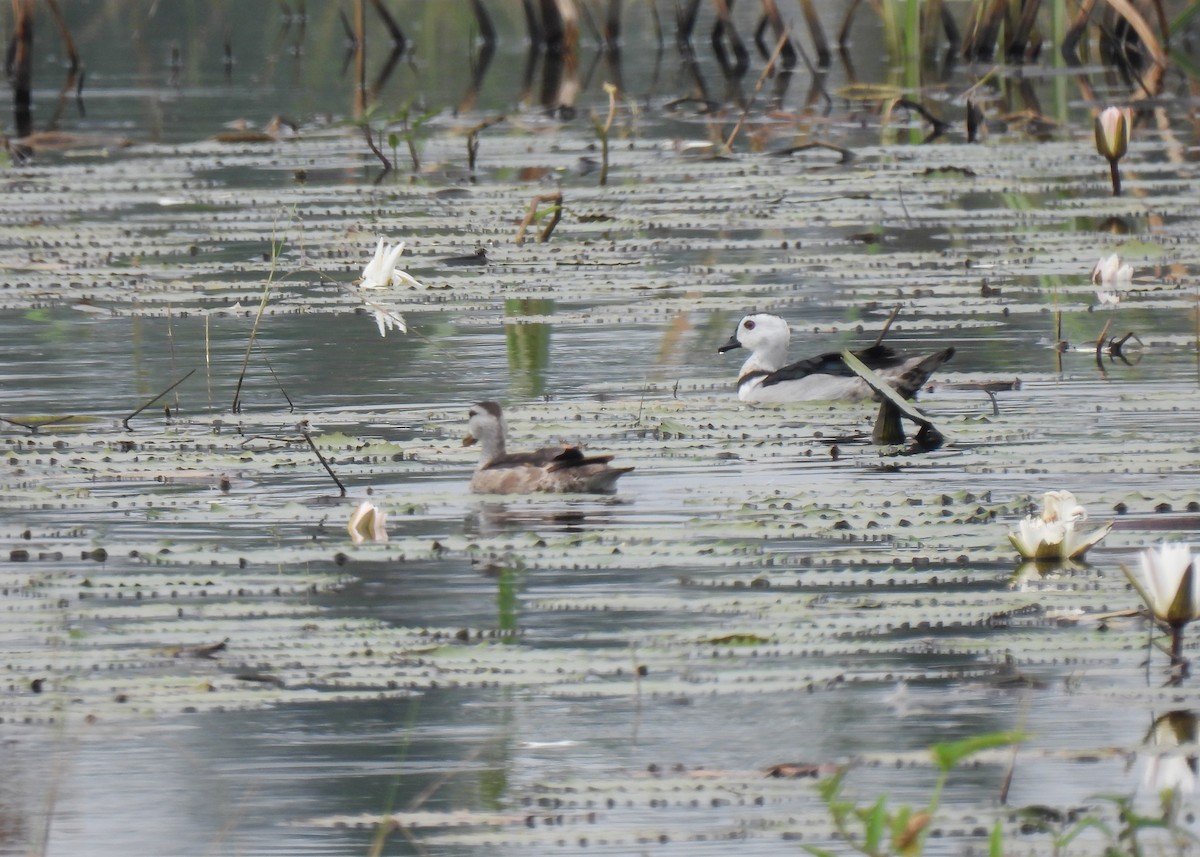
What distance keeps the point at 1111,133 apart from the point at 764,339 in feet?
13.2

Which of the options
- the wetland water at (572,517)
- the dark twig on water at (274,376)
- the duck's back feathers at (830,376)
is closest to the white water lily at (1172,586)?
the wetland water at (572,517)

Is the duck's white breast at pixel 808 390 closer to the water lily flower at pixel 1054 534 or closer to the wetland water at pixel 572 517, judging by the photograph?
the wetland water at pixel 572 517

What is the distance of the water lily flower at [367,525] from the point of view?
5.00 meters

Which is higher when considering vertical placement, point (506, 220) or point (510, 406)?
point (506, 220)

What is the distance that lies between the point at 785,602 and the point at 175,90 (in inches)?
593

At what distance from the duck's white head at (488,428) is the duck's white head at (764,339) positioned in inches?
57.5

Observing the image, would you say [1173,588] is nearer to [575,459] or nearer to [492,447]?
[575,459]

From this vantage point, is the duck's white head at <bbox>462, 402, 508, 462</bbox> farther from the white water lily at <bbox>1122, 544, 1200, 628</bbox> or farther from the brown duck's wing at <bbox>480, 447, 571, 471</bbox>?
the white water lily at <bbox>1122, 544, 1200, 628</bbox>

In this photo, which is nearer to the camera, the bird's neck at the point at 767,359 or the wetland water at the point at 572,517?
the wetland water at the point at 572,517

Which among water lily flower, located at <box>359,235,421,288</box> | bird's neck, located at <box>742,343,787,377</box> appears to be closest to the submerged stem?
bird's neck, located at <box>742,343,787,377</box>

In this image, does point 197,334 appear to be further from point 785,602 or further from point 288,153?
point 288,153

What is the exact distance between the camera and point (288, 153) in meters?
13.6

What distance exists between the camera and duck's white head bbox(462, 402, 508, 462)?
230 inches

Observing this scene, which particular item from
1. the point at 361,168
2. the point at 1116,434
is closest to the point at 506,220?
the point at 361,168
